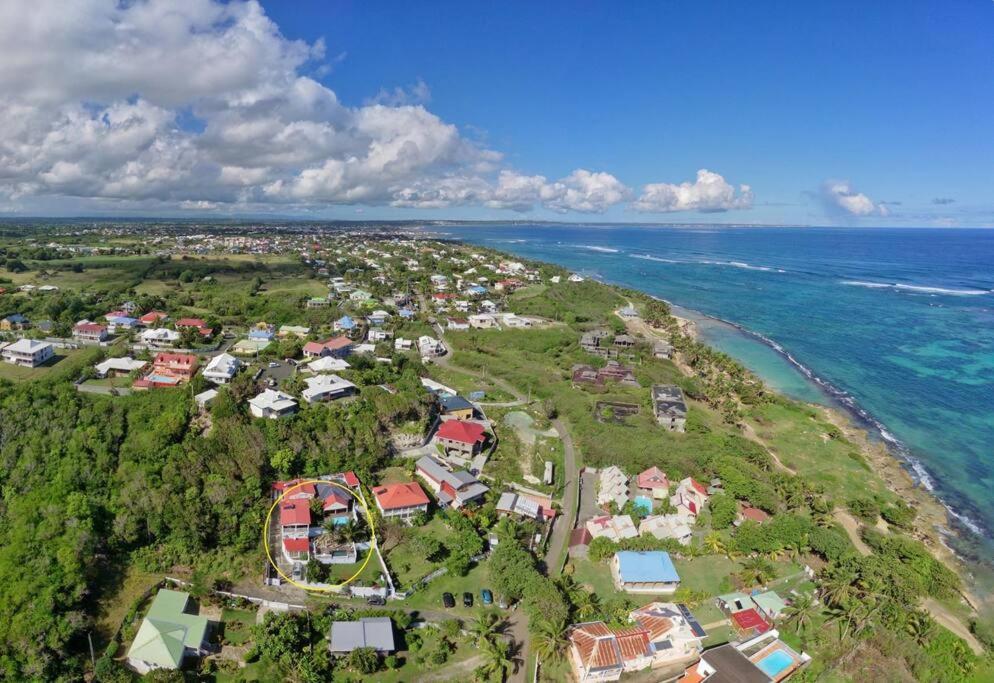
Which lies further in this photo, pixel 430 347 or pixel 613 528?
pixel 430 347

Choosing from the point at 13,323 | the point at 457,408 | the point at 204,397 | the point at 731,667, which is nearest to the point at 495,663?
the point at 731,667

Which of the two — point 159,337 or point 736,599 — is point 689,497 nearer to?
point 736,599

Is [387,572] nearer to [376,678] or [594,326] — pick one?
[376,678]

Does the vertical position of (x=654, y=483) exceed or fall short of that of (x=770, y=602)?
it exceeds it

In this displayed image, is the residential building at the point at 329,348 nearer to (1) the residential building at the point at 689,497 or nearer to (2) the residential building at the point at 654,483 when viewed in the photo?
(2) the residential building at the point at 654,483

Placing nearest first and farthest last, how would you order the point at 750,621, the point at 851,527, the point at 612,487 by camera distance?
the point at 750,621, the point at 851,527, the point at 612,487
